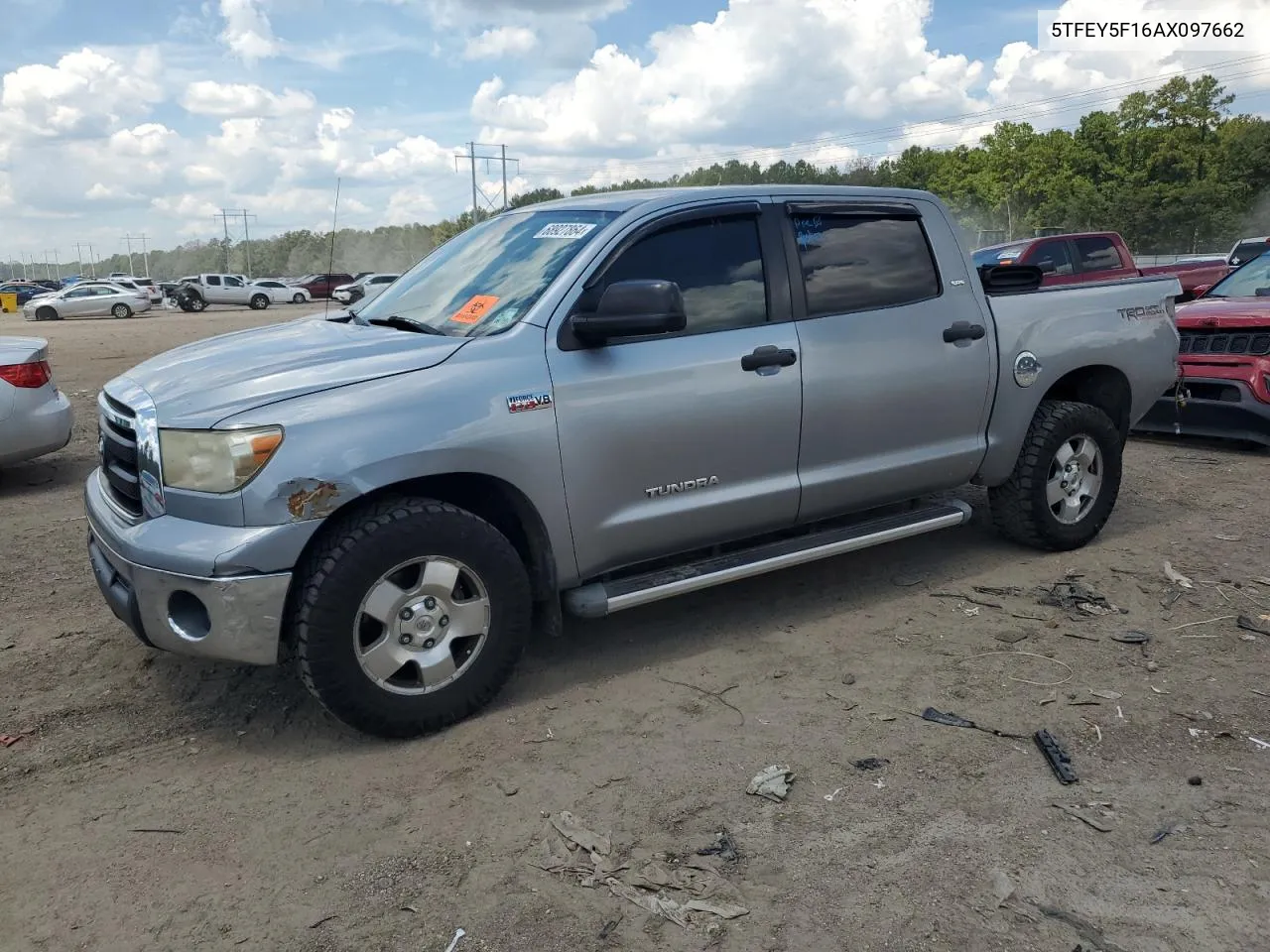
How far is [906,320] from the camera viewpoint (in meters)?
4.74

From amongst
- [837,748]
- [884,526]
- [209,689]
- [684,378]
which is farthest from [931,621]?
[209,689]

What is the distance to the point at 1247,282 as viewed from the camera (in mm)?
9000

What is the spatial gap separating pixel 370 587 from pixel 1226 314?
23.8 ft

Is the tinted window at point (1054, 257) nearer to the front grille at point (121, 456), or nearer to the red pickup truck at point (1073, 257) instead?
the red pickup truck at point (1073, 257)

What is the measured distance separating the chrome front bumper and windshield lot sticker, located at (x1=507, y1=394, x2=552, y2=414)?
35.3 inches

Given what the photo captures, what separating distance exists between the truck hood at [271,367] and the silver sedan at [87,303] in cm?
3983

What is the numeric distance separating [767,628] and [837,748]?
112 centimetres

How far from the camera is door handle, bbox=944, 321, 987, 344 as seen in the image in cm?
484

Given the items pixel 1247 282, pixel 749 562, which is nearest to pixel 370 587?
pixel 749 562

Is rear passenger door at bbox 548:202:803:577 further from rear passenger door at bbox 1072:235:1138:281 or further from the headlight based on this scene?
rear passenger door at bbox 1072:235:1138:281

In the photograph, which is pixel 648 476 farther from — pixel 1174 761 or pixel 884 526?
pixel 1174 761

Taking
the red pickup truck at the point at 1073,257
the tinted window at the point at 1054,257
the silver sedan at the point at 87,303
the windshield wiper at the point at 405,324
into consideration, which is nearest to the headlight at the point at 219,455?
the windshield wiper at the point at 405,324

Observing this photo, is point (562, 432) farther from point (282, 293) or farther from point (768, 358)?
point (282, 293)

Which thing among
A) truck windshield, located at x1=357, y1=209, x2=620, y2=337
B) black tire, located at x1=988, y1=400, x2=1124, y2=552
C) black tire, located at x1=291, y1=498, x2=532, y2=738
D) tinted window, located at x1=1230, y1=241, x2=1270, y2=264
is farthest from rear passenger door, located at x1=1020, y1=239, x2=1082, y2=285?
black tire, located at x1=291, y1=498, x2=532, y2=738
